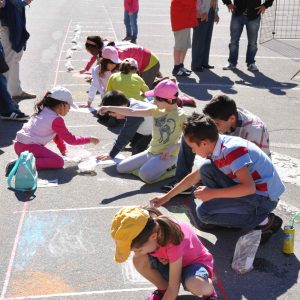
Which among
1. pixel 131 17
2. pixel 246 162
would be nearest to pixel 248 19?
pixel 131 17

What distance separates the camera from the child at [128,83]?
6.45 m

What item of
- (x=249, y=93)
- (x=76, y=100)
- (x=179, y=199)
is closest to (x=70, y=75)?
(x=76, y=100)

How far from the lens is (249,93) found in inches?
338

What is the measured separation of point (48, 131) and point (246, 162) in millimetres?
2499

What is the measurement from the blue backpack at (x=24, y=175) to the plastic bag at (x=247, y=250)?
7.05 ft

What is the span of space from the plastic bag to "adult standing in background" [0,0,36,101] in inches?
202

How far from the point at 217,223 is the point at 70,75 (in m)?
6.24

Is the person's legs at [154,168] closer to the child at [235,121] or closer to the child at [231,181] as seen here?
the child at [235,121]

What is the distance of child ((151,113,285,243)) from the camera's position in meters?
3.62

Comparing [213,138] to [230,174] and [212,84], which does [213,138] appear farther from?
[212,84]

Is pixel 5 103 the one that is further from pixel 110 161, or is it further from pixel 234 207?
pixel 234 207

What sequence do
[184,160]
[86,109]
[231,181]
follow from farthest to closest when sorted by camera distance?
[86,109]
[184,160]
[231,181]

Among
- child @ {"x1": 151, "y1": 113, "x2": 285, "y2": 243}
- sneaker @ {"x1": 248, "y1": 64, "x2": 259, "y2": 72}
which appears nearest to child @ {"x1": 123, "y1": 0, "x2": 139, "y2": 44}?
sneaker @ {"x1": 248, "y1": 64, "x2": 259, "y2": 72}

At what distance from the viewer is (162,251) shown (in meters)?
3.01
